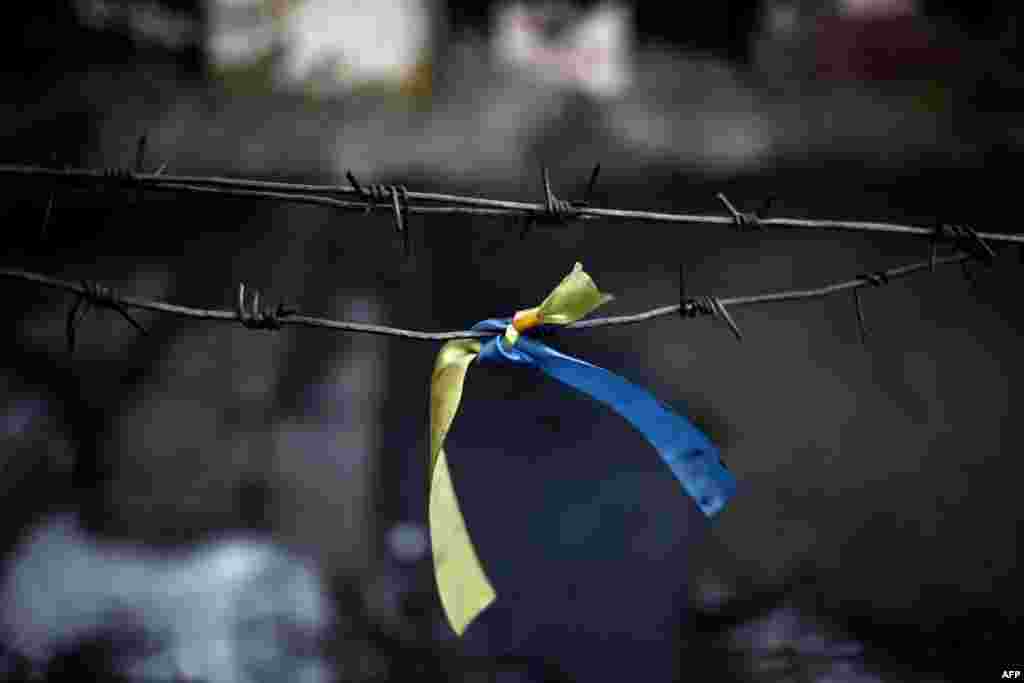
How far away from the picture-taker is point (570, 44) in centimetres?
300

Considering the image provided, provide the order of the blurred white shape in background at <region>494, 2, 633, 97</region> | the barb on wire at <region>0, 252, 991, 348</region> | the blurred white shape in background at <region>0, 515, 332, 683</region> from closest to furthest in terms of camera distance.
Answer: the barb on wire at <region>0, 252, 991, 348</region>
the blurred white shape in background at <region>0, 515, 332, 683</region>
the blurred white shape in background at <region>494, 2, 633, 97</region>

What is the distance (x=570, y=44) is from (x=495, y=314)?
3.14ft

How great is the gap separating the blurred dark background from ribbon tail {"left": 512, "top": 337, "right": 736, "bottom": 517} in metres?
1.63

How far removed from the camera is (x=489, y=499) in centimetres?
293

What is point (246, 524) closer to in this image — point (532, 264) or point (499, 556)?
point (499, 556)

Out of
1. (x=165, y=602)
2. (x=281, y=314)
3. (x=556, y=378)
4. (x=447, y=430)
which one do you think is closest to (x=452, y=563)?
(x=447, y=430)

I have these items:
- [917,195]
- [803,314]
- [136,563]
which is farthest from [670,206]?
[136,563]

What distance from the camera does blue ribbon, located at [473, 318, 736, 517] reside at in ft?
4.04

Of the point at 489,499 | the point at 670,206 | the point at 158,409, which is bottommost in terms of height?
the point at 489,499

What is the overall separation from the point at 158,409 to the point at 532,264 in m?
1.37

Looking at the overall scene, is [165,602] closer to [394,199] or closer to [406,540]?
[406,540]

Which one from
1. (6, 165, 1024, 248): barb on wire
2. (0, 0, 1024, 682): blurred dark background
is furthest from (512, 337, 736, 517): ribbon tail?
(0, 0, 1024, 682): blurred dark background

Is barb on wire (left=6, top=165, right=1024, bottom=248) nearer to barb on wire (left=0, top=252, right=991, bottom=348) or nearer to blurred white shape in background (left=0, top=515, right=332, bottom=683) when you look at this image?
barb on wire (left=0, top=252, right=991, bottom=348)

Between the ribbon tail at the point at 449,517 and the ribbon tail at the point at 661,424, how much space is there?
0.10 metres
